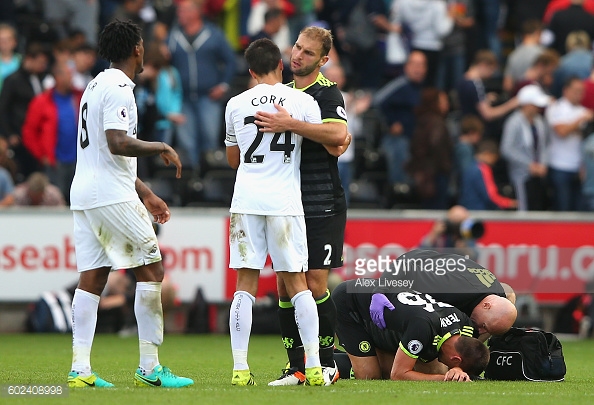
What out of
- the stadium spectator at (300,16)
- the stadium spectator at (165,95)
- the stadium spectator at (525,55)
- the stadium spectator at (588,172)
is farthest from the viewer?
the stadium spectator at (525,55)

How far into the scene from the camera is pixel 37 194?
1534 centimetres

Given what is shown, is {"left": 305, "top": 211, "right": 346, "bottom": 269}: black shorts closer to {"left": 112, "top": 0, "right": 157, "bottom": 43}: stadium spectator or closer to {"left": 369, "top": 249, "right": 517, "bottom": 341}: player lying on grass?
{"left": 369, "top": 249, "right": 517, "bottom": 341}: player lying on grass

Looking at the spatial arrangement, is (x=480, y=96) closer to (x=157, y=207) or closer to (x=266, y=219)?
(x=266, y=219)

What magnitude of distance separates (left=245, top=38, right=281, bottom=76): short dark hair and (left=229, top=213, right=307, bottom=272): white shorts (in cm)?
107

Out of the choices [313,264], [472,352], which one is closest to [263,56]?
[313,264]

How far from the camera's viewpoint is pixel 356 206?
16.7 meters

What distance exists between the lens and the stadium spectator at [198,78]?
1705 centimetres

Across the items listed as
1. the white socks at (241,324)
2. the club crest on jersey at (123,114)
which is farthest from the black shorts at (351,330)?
the club crest on jersey at (123,114)

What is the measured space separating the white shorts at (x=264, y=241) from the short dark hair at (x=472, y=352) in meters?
1.46

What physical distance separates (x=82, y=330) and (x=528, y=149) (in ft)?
33.8

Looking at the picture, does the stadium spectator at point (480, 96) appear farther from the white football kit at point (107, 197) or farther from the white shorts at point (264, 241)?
the white football kit at point (107, 197)

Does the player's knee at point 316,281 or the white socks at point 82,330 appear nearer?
the white socks at point 82,330

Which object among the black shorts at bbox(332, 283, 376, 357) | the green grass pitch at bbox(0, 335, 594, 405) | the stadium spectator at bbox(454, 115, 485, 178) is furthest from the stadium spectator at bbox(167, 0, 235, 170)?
the black shorts at bbox(332, 283, 376, 357)

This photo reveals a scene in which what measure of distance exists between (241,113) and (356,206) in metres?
8.30
